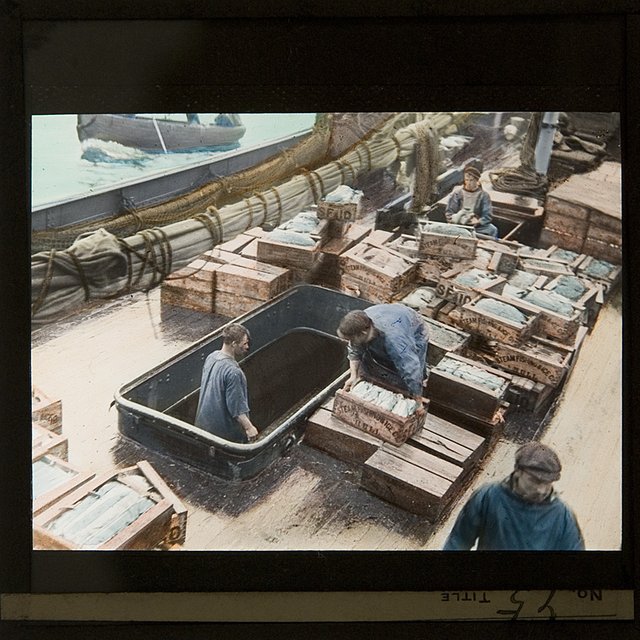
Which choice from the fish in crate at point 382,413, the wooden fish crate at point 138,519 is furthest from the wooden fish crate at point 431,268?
the wooden fish crate at point 138,519

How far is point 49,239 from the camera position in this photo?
2334mm

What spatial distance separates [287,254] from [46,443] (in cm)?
115

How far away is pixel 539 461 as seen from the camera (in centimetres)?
235

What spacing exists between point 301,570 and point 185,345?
37.6 inches

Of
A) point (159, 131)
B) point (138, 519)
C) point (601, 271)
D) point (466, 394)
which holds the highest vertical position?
point (159, 131)

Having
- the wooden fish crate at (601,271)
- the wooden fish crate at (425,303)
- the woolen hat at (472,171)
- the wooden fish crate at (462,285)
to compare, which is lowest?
the wooden fish crate at (425,303)

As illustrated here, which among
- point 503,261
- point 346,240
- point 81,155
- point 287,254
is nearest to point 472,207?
point 503,261

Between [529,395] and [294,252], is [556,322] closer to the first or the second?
[529,395]

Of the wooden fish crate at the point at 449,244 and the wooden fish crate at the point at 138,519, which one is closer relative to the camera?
the wooden fish crate at the point at 138,519

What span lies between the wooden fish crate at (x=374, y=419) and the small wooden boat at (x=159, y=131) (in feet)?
3.53

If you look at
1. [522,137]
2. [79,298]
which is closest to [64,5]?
[79,298]

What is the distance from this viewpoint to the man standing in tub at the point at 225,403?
2359mm

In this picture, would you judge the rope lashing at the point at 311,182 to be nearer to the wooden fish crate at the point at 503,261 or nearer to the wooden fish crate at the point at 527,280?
the wooden fish crate at the point at 503,261

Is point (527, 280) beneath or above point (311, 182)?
beneath
